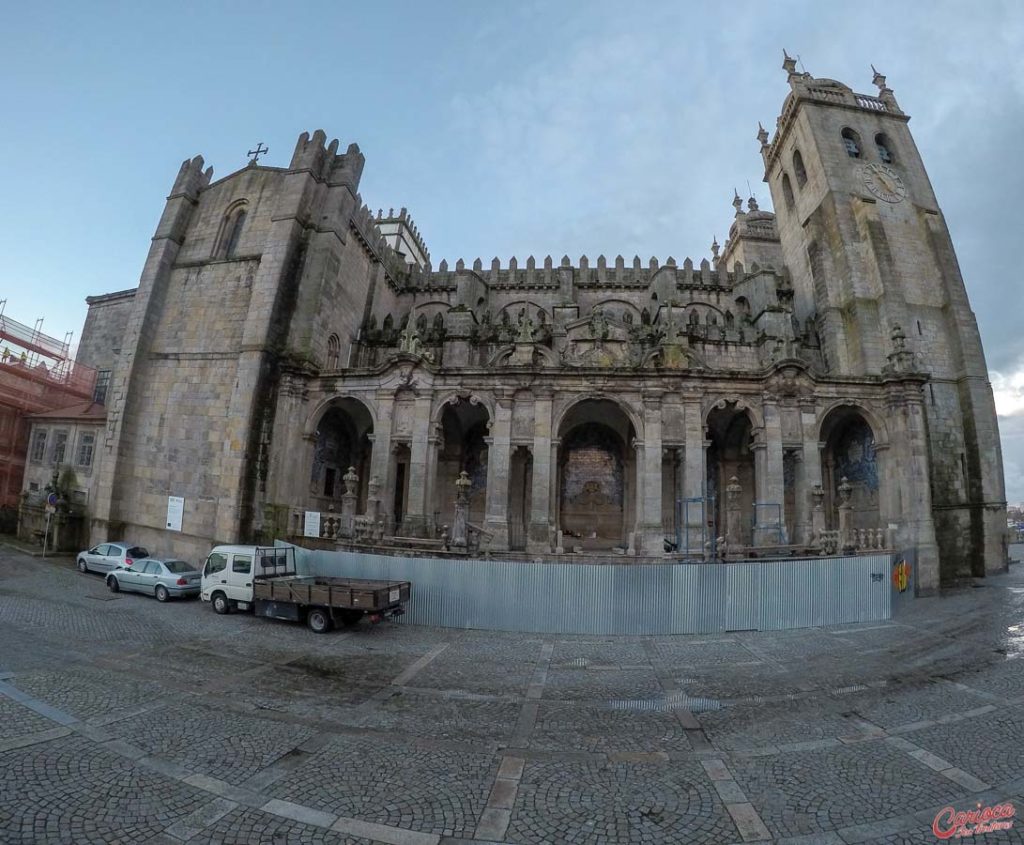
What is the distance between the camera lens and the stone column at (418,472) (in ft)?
61.9

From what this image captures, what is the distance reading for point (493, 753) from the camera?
5.95m

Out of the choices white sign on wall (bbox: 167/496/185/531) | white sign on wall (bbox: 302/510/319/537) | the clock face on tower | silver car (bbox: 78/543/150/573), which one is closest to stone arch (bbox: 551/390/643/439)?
white sign on wall (bbox: 302/510/319/537)

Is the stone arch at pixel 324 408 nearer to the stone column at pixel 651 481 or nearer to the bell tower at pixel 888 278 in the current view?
the stone column at pixel 651 481

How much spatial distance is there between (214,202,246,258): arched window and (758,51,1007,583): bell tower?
30946mm

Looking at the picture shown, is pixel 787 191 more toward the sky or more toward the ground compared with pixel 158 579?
more toward the sky

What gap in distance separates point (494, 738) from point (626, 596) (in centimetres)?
A: 677

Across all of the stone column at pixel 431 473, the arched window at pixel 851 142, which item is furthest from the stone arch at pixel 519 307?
the arched window at pixel 851 142

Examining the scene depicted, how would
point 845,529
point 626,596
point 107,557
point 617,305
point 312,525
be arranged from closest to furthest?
point 626,596 < point 845,529 < point 107,557 < point 312,525 < point 617,305

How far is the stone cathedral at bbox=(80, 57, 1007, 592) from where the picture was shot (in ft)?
62.4

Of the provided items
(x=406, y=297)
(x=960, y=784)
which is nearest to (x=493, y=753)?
(x=960, y=784)

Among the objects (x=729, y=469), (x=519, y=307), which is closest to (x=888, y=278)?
(x=729, y=469)

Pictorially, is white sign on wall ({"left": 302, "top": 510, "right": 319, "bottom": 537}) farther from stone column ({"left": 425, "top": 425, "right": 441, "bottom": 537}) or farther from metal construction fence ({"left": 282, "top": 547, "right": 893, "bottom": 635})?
metal construction fence ({"left": 282, "top": 547, "right": 893, "bottom": 635})

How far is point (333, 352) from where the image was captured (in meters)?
24.7

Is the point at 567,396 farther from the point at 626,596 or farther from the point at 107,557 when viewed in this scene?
the point at 107,557
